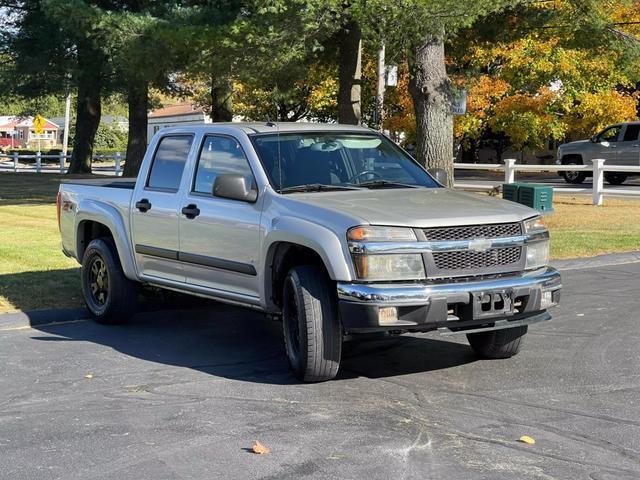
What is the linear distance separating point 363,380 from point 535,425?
1516 millimetres

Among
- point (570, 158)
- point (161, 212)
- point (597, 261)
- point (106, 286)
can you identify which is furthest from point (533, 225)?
point (570, 158)

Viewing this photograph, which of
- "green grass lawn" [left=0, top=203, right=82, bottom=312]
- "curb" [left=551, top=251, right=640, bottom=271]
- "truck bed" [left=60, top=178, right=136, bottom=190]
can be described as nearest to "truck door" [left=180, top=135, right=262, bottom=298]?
"truck bed" [left=60, top=178, right=136, bottom=190]

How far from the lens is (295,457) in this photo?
5.05m

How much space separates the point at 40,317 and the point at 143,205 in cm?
166

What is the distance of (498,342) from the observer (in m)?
7.26

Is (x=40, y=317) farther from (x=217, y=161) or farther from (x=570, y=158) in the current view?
(x=570, y=158)

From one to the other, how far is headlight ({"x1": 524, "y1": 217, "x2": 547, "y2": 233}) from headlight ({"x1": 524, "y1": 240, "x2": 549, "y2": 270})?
10 cm

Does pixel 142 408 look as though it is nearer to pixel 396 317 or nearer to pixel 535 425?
pixel 396 317

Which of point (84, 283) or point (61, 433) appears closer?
point (61, 433)

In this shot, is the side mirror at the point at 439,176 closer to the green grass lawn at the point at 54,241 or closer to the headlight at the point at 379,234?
the headlight at the point at 379,234

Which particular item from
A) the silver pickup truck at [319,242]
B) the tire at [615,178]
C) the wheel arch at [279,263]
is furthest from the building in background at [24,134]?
the wheel arch at [279,263]

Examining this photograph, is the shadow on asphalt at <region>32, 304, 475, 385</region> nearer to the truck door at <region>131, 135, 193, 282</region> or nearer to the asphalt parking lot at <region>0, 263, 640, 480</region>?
the asphalt parking lot at <region>0, 263, 640, 480</region>

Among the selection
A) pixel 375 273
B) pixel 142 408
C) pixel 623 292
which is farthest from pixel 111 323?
pixel 623 292

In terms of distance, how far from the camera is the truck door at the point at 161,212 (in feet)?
26.5
